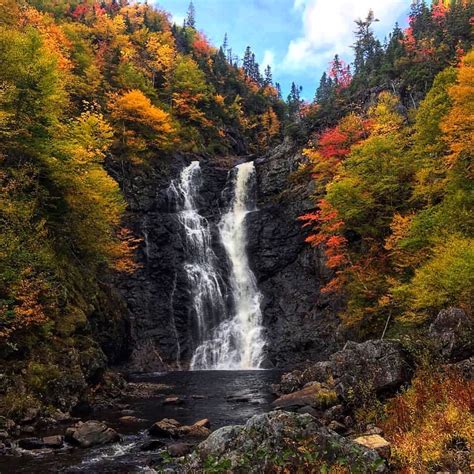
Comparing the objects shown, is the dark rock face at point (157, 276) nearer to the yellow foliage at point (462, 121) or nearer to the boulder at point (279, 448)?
the yellow foliage at point (462, 121)

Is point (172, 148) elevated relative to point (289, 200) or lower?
elevated

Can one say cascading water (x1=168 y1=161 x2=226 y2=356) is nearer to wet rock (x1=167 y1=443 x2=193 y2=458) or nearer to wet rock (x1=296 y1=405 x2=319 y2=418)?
wet rock (x1=296 y1=405 x2=319 y2=418)

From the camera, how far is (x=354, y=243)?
107 feet

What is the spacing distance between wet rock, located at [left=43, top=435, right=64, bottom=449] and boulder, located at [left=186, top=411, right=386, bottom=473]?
784 cm

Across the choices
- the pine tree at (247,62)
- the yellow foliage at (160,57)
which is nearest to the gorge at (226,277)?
the yellow foliage at (160,57)

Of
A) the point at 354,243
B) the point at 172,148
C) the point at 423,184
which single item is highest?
the point at 172,148

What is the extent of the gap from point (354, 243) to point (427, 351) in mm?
20387

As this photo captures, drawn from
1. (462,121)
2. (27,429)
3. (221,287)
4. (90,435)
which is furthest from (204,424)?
(221,287)

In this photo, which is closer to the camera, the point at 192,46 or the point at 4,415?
the point at 4,415

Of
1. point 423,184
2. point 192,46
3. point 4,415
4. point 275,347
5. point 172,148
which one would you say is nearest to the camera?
point 4,415

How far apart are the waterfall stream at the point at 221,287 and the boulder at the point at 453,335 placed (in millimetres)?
23934

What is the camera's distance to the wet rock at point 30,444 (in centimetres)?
1315

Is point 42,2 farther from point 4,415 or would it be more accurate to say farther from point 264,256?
point 4,415

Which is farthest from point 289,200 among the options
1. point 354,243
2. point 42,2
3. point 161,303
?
point 42,2
